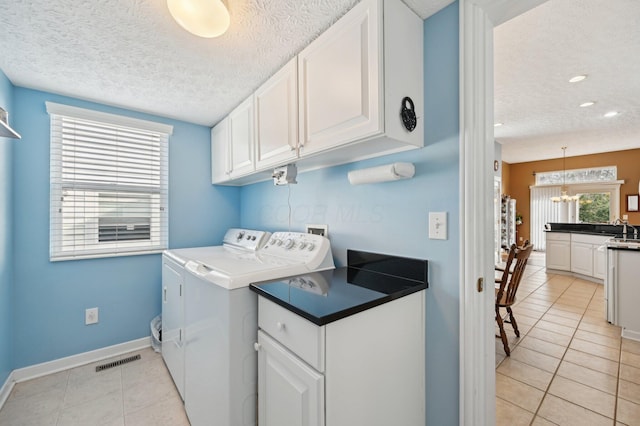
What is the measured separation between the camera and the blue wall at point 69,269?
76.8 inches

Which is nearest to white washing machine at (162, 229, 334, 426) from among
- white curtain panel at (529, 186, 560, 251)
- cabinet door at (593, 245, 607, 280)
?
cabinet door at (593, 245, 607, 280)

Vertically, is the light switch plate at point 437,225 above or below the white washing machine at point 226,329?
above

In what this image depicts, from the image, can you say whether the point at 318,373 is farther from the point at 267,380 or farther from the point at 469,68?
the point at 469,68

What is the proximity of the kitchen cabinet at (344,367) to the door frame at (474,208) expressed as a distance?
0.20 metres

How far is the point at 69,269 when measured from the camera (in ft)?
6.95

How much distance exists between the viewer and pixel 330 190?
5.82 feet

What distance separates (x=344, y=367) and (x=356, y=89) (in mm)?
1063

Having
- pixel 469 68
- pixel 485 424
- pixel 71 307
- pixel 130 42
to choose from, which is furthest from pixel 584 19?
pixel 71 307

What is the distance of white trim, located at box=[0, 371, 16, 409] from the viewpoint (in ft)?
5.62

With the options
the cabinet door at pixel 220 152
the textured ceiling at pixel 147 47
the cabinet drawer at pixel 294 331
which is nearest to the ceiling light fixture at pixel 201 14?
the textured ceiling at pixel 147 47

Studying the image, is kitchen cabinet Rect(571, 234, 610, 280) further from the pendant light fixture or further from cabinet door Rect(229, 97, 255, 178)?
cabinet door Rect(229, 97, 255, 178)

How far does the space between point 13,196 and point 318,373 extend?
250cm

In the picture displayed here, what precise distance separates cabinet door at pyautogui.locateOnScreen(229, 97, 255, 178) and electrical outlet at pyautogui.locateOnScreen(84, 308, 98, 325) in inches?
62.2

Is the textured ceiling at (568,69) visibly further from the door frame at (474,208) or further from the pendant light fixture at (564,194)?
the pendant light fixture at (564,194)
